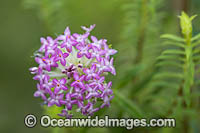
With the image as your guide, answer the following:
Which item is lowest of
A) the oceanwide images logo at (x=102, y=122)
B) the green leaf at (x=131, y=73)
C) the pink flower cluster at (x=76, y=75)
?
the oceanwide images logo at (x=102, y=122)

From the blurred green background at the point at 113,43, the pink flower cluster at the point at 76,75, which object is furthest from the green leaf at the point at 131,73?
the pink flower cluster at the point at 76,75

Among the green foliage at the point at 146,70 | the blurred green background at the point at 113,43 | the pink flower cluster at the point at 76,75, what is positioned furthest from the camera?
the blurred green background at the point at 113,43

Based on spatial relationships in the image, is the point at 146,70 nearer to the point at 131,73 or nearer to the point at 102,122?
the point at 131,73

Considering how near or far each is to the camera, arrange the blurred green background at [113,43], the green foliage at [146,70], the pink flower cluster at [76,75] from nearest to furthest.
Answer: the pink flower cluster at [76,75], the green foliage at [146,70], the blurred green background at [113,43]

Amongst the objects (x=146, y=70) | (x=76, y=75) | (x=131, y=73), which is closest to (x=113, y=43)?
(x=146, y=70)

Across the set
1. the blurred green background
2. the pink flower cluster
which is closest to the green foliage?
the blurred green background

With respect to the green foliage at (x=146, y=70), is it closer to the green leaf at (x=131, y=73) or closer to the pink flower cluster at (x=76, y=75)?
the green leaf at (x=131, y=73)

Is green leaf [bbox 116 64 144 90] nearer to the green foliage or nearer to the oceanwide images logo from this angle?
the green foliage
